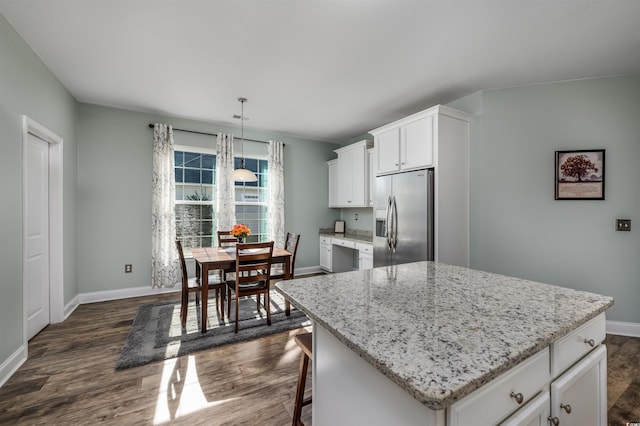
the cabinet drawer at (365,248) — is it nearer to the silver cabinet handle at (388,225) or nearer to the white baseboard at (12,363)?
the silver cabinet handle at (388,225)

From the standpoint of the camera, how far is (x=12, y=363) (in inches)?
82.9

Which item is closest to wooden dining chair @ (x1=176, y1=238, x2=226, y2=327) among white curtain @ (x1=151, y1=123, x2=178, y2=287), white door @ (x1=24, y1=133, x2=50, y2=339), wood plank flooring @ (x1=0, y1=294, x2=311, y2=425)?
wood plank flooring @ (x1=0, y1=294, x2=311, y2=425)

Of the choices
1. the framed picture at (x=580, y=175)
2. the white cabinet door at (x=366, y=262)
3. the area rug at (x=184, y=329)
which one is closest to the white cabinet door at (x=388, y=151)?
the white cabinet door at (x=366, y=262)

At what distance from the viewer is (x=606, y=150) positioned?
9.19 ft

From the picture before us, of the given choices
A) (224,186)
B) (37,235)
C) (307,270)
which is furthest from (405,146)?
(37,235)

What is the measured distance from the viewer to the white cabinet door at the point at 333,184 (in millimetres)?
5289

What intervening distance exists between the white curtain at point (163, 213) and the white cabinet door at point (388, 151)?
10.1ft

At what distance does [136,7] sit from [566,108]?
409 cm

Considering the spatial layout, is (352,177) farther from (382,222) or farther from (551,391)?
(551,391)

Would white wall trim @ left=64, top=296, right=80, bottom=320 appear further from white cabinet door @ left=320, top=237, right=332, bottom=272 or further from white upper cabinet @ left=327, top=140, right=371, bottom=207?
white upper cabinet @ left=327, top=140, right=371, bottom=207

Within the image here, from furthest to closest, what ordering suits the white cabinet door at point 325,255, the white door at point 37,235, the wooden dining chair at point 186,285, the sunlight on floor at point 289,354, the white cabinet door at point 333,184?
the white cabinet door at point 333,184 → the white cabinet door at point 325,255 → the wooden dining chair at point 186,285 → the white door at point 37,235 → the sunlight on floor at point 289,354

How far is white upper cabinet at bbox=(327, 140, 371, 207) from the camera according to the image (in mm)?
4617

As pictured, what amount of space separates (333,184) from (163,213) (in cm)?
300

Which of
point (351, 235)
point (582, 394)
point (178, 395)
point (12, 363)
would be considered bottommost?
point (178, 395)
